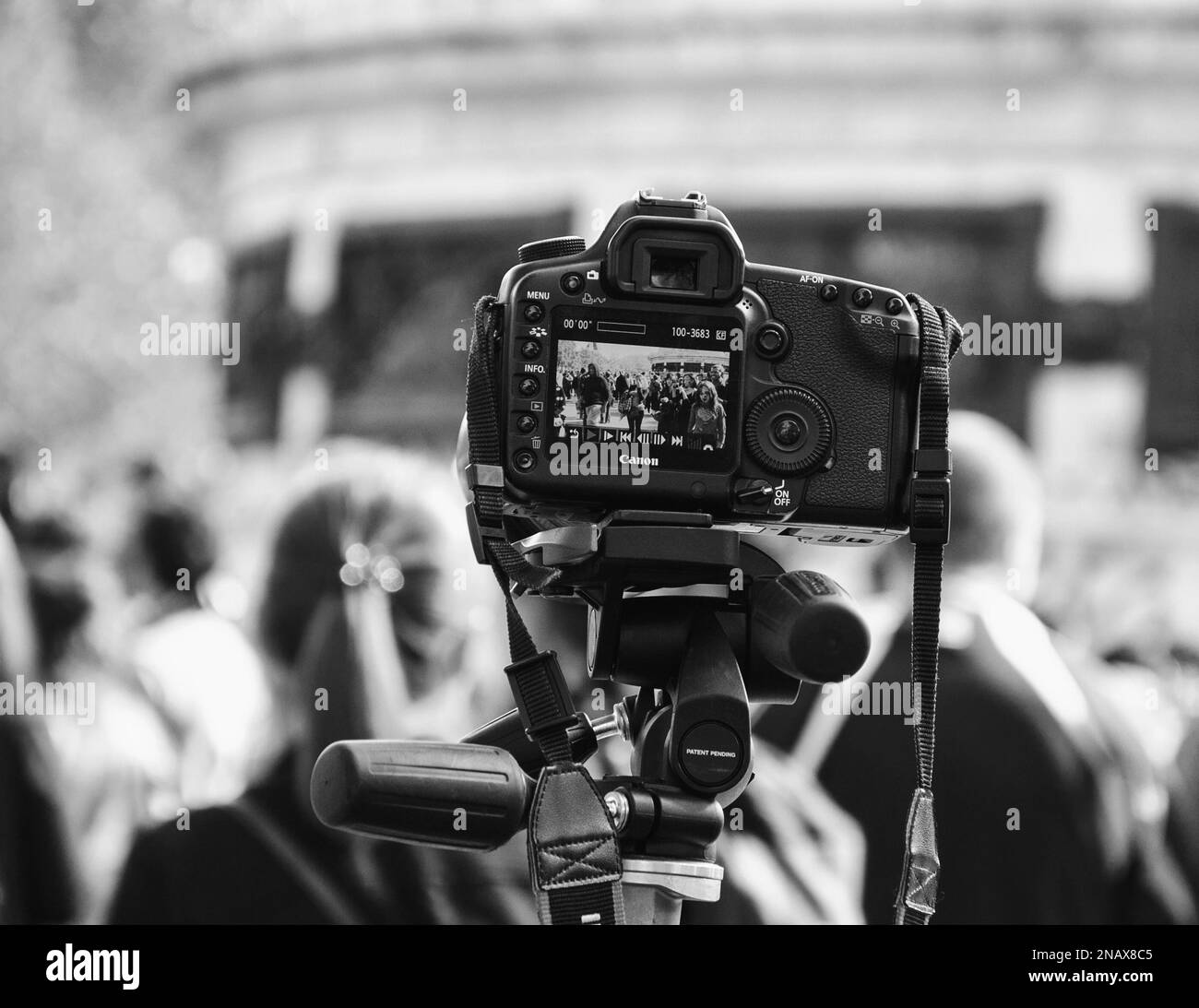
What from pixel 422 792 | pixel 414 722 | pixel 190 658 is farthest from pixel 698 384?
pixel 190 658

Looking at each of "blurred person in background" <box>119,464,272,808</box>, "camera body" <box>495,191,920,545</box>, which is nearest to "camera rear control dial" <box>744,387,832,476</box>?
"camera body" <box>495,191,920,545</box>

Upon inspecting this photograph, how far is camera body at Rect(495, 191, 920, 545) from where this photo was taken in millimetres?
827

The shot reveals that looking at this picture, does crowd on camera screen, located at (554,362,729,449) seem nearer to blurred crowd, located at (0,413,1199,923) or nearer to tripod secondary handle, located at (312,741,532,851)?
tripod secondary handle, located at (312,741,532,851)

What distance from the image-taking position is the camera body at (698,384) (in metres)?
0.83

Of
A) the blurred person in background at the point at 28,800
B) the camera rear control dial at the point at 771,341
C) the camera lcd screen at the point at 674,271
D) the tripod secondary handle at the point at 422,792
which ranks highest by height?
the camera lcd screen at the point at 674,271

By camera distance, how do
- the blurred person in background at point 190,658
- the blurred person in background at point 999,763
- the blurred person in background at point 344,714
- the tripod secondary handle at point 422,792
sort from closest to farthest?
1. the tripod secondary handle at point 422,792
2. the blurred person in background at point 999,763
3. the blurred person in background at point 344,714
4. the blurred person in background at point 190,658

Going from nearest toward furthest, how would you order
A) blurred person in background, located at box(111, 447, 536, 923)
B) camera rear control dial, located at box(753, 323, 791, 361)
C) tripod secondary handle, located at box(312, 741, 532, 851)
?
tripod secondary handle, located at box(312, 741, 532, 851) → camera rear control dial, located at box(753, 323, 791, 361) → blurred person in background, located at box(111, 447, 536, 923)

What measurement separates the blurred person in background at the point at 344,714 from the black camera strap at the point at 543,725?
1.31m

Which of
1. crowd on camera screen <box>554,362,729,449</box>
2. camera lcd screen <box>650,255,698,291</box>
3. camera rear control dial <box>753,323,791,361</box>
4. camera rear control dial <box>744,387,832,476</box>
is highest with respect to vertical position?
camera lcd screen <box>650,255,698,291</box>

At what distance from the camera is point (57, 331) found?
2387mm

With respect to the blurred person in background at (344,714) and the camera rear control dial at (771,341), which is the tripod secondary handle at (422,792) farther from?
the blurred person in background at (344,714)

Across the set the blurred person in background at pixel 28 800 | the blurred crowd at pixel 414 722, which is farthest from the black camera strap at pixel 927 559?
the blurred person in background at pixel 28 800

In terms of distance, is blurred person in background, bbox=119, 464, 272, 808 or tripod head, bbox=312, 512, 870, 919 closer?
tripod head, bbox=312, 512, 870, 919

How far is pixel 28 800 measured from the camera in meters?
2.21
